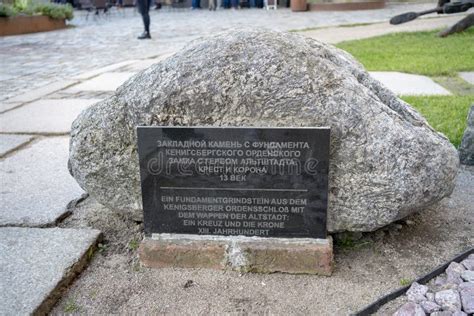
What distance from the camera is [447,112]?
4.82m

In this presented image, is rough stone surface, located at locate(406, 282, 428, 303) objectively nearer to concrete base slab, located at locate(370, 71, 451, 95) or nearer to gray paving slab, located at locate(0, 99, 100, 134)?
gray paving slab, located at locate(0, 99, 100, 134)

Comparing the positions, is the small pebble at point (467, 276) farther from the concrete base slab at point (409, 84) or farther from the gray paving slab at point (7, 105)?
the gray paving slab at point (7, 105)

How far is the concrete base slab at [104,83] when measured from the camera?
6.94 meters

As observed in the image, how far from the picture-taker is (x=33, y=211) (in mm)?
3111

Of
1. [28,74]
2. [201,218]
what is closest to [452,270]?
[201,218]

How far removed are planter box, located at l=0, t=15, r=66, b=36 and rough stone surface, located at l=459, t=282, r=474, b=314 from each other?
1567cm

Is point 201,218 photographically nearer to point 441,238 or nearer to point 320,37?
point 441,238

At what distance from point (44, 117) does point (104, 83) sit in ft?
6.13

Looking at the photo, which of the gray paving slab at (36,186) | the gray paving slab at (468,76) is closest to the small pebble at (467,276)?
the gray paving slab at (36,186)

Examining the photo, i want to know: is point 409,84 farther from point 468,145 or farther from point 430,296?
point 430,296

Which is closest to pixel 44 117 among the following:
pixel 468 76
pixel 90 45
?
pixel 468 76

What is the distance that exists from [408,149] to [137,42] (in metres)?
11.2

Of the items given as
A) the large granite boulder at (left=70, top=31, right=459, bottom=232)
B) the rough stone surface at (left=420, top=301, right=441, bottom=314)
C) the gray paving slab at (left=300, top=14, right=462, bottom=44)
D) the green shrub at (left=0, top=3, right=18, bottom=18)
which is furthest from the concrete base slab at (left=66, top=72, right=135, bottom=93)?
the green shrub at (left=0, top=3, right=18, bottom=18)

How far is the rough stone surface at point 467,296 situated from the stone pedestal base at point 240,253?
566mm
